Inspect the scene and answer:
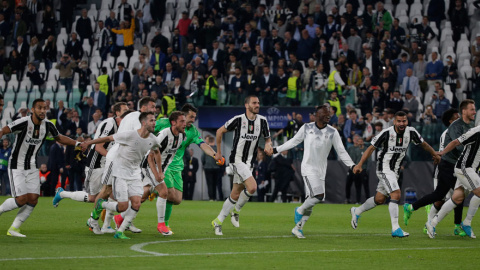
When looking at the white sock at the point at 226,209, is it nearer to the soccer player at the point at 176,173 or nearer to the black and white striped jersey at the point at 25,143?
the soccer player at the point at 176,173

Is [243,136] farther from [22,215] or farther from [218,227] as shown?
[22,215]

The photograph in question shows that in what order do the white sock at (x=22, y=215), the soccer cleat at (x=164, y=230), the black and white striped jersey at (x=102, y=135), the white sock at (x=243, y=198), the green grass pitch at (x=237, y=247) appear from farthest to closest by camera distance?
the white sock at (x=243, y=198)
the black and white striped jersey at (x=102, y=135)
the soccer cleat at (x=164, y=230)
the white sock at (x=22, y=215)
the green grass pitch at (x=237, y=247)

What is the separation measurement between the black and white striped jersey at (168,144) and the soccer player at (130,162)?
1.13 meters

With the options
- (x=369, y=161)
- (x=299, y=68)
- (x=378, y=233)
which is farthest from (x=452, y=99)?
(x=378, y=233)

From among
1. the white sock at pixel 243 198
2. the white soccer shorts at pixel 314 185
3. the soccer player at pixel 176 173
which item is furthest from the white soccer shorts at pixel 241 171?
the white soccer shorts at pixel 314 185

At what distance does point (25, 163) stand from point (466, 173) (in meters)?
7.03

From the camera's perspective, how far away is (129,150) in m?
12.5

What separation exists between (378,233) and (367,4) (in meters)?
16.1

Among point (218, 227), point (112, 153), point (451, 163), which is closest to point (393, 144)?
point (451, 163)

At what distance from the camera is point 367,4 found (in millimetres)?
29172

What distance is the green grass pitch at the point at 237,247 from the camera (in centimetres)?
965

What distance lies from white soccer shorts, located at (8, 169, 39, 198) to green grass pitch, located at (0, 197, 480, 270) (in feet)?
2.43

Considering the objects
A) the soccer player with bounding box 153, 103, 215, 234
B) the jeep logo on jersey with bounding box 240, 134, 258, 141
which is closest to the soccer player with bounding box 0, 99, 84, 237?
the soccer player with bounding box 153, 103, 215, 234

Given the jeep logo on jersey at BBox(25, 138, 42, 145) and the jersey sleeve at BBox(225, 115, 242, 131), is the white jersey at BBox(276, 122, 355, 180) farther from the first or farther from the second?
→ the jeep logo on jersey at BBox(25, 138, 42, 145)
